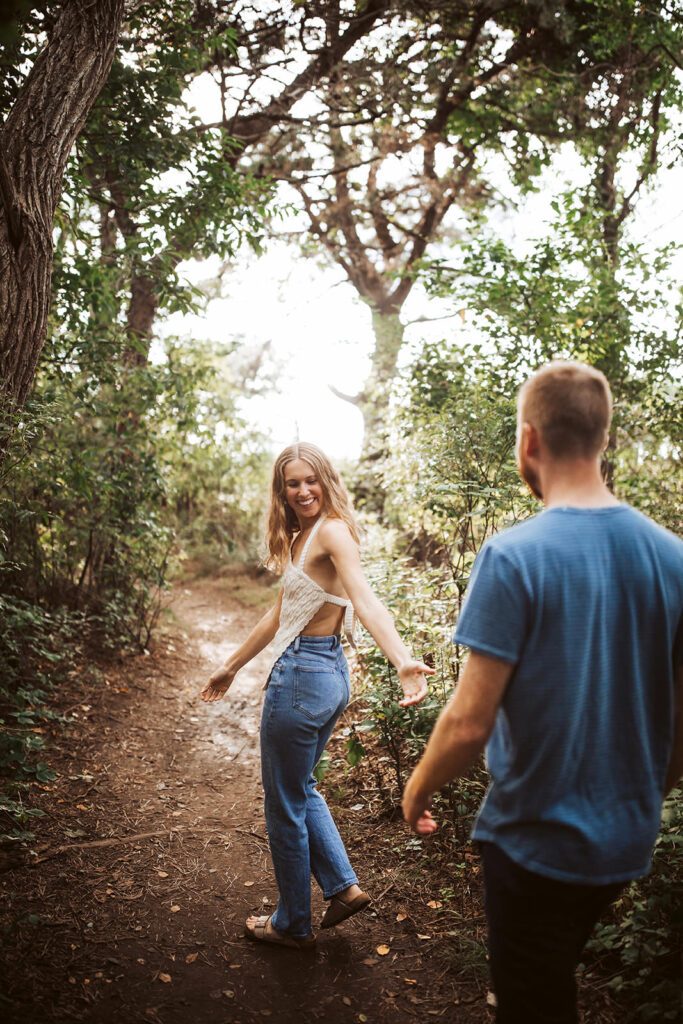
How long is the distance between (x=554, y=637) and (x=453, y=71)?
9701 mm

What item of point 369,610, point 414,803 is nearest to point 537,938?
point 414,803

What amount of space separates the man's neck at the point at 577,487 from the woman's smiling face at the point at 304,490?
1.54 meters

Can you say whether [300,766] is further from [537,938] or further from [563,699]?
[563,699]

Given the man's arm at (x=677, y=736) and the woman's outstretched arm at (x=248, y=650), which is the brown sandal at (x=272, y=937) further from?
the man's arm at (x=677, y=736)

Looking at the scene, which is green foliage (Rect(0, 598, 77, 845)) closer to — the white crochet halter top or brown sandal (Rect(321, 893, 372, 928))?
brown sandal (Rect(321, 893, 372, 928))

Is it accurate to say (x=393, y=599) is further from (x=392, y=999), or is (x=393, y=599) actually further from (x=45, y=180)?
(x=45, y=180)

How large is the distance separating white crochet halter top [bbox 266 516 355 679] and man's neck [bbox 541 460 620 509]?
1387mm

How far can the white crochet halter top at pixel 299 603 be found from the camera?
274cm

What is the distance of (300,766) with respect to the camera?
107 inches

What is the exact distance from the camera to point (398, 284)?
13.4 m

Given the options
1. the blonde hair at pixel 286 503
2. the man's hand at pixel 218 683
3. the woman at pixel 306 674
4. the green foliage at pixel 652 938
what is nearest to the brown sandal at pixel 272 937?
the woman at pixel 306 674

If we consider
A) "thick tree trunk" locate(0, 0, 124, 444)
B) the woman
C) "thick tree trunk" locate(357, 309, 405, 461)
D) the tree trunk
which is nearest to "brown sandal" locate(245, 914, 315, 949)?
the woman

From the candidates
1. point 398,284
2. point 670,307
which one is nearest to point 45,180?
point 670,307

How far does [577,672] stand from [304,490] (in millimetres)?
1718
